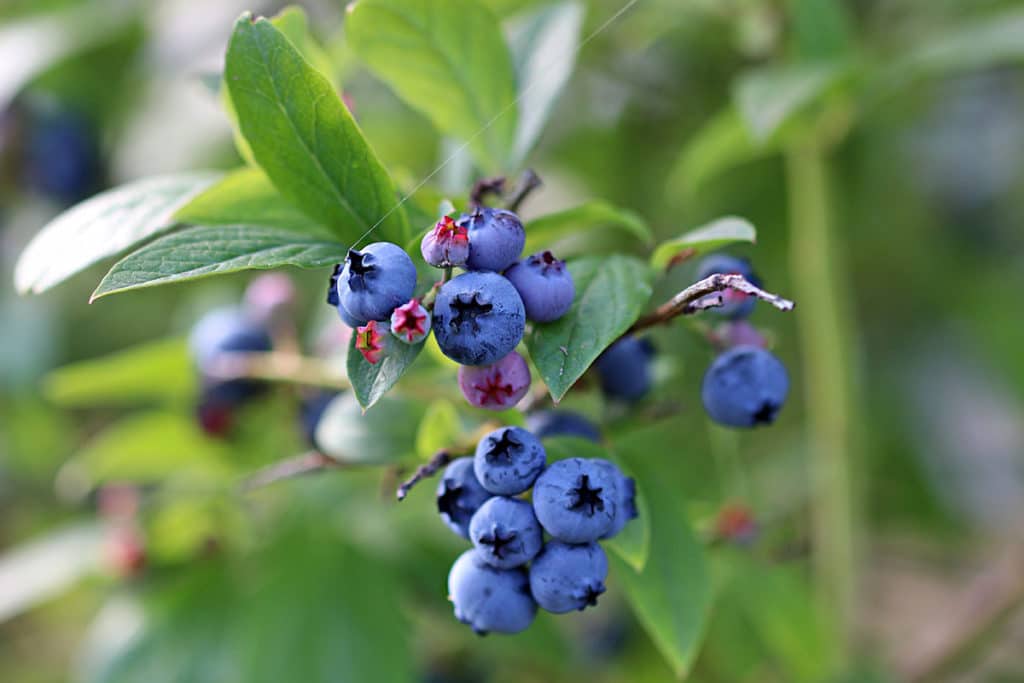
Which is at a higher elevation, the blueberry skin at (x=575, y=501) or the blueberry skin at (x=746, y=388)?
the blueberry skin at (x=746, y=388)

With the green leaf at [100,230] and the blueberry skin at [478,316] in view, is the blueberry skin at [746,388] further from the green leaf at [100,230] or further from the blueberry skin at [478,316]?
the green leaf at [100,230]

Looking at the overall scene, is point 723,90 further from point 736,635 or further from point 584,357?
point 584,357

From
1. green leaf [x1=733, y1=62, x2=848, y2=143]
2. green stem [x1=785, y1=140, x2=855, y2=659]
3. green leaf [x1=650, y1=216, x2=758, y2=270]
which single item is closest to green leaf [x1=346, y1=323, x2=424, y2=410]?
green leaf [x1=650, y1=216, x2=758, y2=270]

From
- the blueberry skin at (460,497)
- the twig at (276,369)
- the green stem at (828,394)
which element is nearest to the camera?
the blueberry skin at (460,497)

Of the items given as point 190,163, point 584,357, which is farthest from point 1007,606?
point 190,163

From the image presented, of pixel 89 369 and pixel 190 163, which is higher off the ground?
pixel 190 163

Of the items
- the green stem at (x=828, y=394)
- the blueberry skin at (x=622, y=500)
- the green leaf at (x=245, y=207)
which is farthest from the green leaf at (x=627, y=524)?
the green stem at (x=828, y=394)

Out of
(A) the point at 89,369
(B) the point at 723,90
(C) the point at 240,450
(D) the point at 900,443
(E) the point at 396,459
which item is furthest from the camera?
(D) the point at 900,443
